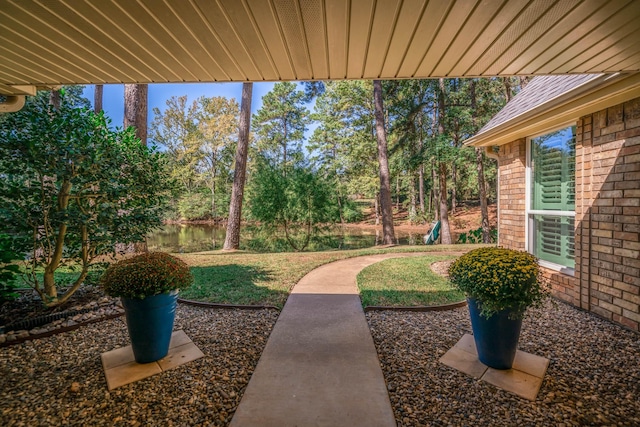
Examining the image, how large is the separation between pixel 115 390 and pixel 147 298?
2.13ft

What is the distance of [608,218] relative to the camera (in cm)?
333

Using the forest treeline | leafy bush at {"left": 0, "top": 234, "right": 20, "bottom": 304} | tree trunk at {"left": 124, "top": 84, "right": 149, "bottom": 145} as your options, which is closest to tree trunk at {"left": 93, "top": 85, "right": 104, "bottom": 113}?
the forest treeline

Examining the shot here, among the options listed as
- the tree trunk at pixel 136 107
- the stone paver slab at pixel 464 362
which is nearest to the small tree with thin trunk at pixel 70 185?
A: the tree trunk at pixel 136 107

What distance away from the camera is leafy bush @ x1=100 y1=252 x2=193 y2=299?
2322 mm

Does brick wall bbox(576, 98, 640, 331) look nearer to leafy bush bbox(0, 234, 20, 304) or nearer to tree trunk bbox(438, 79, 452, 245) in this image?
leafy bush bbox(0, 234, 20, 304)

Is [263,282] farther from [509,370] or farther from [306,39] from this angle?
[306,39]

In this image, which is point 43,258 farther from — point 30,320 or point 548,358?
point 548,358

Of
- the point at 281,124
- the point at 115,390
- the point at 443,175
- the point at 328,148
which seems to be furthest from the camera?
the point at 281,124

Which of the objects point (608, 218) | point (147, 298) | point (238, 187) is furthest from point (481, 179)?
point (147, 298)

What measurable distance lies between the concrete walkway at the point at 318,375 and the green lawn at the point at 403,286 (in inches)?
21.1

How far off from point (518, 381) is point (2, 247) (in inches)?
206

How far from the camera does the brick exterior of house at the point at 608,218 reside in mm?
3074

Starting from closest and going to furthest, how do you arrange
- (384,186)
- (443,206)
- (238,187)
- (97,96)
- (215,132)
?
(238,187)
(384,186)
(97,96)
(443,206)
(215,132)

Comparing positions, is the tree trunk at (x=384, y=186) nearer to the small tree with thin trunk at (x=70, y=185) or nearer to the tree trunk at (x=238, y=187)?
the tree trunk at (x=238, y=187)
